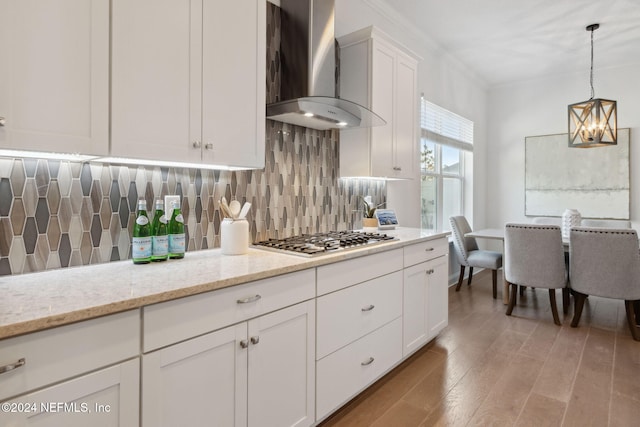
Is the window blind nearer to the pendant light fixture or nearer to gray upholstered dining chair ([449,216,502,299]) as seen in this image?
gray upholstered dining chair ([449,216,502,299])

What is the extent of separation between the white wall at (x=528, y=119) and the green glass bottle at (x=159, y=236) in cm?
556

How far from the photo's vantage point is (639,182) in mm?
4746

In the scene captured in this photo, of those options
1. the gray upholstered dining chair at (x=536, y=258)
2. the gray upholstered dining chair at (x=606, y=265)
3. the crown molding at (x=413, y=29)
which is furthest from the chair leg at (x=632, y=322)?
the crown molding at (x=413, y=29)

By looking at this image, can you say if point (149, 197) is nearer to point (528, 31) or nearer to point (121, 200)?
point (121, 200)

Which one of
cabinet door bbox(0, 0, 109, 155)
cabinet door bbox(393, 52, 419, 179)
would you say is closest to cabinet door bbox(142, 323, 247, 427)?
cabinet door bbox(0, 0, 109, 155)

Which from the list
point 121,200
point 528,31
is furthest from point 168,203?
point 528,31

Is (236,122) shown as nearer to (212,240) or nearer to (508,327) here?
(212,240)

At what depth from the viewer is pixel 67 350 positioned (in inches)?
37.8

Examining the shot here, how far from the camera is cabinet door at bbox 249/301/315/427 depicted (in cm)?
147

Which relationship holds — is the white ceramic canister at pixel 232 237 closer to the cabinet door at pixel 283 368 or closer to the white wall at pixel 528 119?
the cabinet door at pixel 283 368

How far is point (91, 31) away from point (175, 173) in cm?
75

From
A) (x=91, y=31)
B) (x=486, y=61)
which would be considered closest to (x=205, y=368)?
(x=91, y=31)

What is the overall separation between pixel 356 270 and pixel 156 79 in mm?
1366

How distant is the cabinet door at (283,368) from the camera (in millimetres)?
1470
